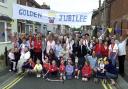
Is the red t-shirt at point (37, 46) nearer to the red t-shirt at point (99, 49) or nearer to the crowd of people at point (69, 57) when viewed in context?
the crowd of people at point (69, 57)

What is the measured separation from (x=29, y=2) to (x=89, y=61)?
2806 cm

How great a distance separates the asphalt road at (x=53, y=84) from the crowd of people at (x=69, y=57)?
0.73m

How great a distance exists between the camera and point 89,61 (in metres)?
16.0

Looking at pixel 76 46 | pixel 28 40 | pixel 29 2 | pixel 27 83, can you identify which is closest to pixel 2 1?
pixel 28 40

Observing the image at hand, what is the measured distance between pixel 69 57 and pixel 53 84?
113 inches

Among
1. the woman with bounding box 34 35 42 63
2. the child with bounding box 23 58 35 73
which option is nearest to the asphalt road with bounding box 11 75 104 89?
the child with bounding box 23 58 35 73

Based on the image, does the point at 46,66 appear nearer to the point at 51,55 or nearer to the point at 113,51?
the point at 51,55

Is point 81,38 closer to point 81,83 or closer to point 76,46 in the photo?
point 76,46

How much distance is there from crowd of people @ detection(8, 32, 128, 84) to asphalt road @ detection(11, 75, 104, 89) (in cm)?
73

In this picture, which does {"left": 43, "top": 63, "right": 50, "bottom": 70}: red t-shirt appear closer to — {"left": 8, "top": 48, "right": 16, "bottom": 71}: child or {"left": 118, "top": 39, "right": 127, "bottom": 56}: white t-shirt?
{"left": 8, "top": 48, "right": 16, "bottom": 71}: child

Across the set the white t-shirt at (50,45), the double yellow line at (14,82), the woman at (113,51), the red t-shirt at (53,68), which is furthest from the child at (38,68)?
the woman at (113,51)

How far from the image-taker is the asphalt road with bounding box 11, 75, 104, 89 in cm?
1309

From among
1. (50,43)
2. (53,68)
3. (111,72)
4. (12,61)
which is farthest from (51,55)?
(111,72)

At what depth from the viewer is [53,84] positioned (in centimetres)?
1377
